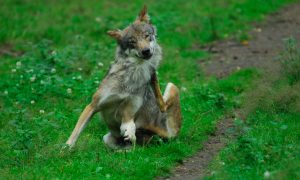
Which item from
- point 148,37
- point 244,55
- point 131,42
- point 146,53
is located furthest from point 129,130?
point 244,55

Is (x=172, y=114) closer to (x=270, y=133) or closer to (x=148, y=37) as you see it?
(x=148, y=37)

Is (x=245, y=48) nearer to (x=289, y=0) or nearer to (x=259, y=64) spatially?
(x=259, y=64)

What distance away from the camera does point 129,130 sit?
9.56 metres

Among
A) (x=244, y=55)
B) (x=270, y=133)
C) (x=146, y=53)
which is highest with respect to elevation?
(x=146, y=53)

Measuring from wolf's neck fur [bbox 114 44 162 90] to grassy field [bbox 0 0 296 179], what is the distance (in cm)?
90

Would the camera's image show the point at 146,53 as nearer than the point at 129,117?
Yes

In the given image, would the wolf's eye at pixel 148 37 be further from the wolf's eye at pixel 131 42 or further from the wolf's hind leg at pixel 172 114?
the wolf's hind leg at pixel 172 114

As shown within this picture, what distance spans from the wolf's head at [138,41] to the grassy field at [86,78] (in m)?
1.30

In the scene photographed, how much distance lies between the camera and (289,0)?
19.6 m

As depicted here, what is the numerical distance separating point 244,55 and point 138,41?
235 inches

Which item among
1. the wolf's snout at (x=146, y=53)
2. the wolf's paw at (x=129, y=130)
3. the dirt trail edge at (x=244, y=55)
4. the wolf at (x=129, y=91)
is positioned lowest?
the dirt trail edge at (x=244, y=55)

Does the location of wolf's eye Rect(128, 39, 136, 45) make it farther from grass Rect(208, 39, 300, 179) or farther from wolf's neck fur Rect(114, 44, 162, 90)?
grass Rect(208, 39, 300, 179)

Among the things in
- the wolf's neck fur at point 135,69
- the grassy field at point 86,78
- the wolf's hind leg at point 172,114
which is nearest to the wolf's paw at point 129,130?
the grassy field at point 86,78

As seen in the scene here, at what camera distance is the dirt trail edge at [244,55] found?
9674 mm
